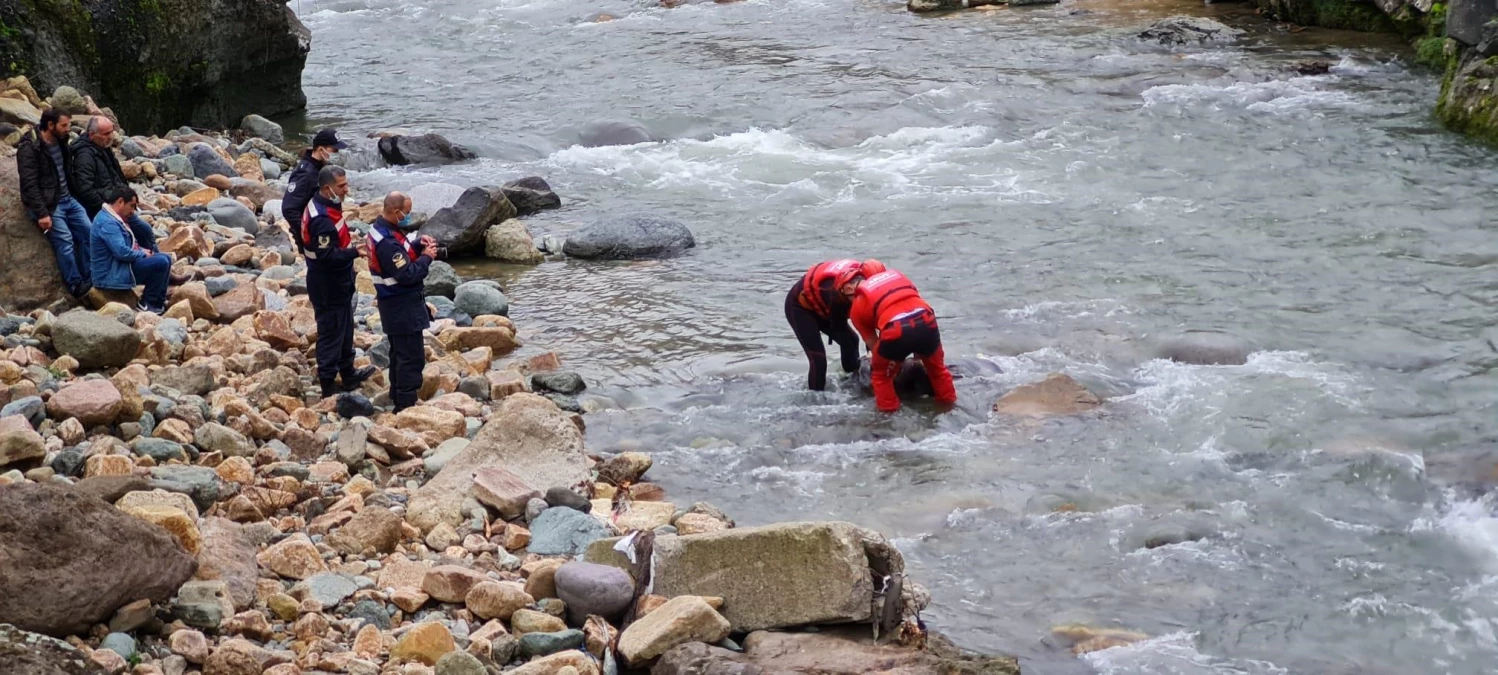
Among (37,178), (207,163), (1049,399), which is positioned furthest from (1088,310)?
(207,163)

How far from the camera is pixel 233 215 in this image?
45.0ft

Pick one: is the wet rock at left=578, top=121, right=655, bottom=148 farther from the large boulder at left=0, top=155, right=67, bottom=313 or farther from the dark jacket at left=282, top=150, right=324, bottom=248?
the dark jacket at left=282, top=150, right=324, bottom=248

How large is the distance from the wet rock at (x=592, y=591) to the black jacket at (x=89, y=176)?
633 cm

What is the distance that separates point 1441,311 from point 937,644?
7.22 m

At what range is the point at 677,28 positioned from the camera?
29.8 metres

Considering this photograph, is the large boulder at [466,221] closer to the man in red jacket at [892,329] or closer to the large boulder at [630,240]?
the large boulder at [630,240]

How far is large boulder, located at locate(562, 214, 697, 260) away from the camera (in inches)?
584

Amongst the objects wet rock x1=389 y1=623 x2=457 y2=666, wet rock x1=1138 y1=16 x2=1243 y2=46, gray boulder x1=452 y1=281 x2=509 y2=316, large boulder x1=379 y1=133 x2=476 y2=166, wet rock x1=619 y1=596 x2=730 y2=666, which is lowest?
gray boulder x1=452 y1=281 x2=509 y2=316

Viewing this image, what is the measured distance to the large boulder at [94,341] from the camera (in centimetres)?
908

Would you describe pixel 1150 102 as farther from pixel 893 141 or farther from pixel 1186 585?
pixel 1186 585

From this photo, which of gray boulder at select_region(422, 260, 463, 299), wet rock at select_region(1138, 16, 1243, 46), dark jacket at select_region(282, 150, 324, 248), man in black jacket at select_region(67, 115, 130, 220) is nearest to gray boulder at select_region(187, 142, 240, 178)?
gray boulder at select_region(422, 260, 463, 299)

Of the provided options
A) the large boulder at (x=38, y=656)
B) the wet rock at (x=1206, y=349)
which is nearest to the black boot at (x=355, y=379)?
the large boulder at (x=38, y=656)

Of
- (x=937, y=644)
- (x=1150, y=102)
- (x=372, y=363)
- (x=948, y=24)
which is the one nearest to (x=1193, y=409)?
(x=937, y=644)

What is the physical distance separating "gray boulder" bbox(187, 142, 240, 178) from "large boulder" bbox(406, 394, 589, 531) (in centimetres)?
849
